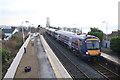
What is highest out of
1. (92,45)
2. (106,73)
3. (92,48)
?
(92,45)

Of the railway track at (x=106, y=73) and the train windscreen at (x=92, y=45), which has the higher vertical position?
the train windscreen at (x=92, y=45)

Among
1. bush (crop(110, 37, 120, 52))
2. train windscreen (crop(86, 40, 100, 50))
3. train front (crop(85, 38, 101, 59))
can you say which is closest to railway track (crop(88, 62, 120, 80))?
train front (crop(85, 38, 101, 59))

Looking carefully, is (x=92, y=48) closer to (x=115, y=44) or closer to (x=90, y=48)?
(x=90, y=48)

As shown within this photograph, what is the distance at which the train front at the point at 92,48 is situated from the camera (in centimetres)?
1509

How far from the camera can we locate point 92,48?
50.0 ft

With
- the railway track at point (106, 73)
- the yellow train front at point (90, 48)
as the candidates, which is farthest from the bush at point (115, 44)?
the railway track at point (106, 73)

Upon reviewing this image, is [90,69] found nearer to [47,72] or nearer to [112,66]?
[112,66]

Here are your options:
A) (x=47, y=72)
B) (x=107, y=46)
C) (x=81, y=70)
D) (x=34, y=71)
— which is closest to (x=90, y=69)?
(x=81, y=70)

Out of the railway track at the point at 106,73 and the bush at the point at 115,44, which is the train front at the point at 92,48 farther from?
the bush at the point at 115,44

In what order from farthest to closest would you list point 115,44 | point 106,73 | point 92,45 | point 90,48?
point 115,44 < point 92,45 < point 90,48 < point 106,73

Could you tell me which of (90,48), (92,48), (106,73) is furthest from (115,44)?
(106,73)

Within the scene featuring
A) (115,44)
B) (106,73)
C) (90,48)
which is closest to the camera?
(106,73)

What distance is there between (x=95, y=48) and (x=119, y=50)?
15.7ft

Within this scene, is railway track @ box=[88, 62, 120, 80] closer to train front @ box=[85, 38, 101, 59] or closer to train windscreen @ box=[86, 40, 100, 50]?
train front @ box=[85, 38, 101, 59]
